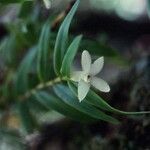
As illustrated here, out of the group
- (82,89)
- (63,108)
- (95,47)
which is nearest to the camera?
(82,89)

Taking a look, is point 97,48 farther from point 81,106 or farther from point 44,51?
point 81,106

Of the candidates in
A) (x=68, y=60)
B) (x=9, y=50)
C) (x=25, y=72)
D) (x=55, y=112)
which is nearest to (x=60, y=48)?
(x=68, y=60)

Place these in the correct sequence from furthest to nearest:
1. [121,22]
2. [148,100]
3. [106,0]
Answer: [121,22] < [106,0] < [148,100]

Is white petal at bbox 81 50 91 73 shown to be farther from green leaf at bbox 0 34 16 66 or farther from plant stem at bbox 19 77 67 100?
green leaf at bbox 0 34 16 66

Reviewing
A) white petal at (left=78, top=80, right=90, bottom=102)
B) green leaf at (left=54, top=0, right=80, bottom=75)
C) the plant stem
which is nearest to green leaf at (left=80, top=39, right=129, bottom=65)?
the plant stem

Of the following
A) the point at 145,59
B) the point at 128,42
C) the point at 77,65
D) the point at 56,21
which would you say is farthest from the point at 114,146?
the point at 128,42

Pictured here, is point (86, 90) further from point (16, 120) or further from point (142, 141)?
point (16, 120)
